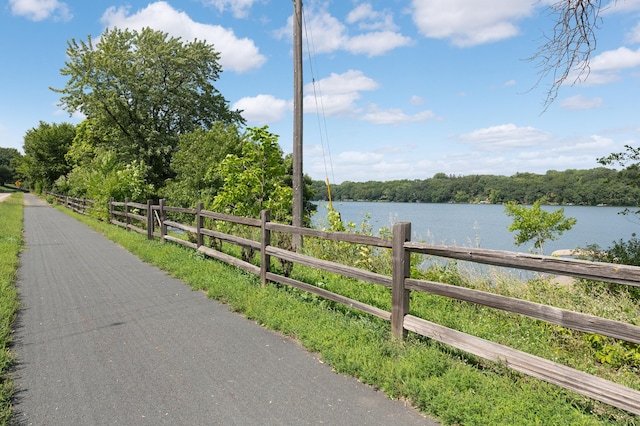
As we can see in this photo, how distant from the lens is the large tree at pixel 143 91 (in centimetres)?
2725

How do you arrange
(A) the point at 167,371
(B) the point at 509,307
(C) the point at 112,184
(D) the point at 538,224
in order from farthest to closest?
(C) the point at 112,184, (D) the point at 538,224, (A) the point at 167,371, (B) the point at 509,307

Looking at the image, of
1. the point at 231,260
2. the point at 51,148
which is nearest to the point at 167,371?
the point at 231,260

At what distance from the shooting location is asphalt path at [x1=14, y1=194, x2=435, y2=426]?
3.18 m

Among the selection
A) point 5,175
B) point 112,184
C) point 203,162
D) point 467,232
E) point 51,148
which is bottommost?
point 467,232

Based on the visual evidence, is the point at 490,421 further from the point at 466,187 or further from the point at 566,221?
the point at 466,187

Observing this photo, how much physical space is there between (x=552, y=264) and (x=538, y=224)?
9433 millimetres

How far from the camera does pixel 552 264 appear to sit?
3264 mm

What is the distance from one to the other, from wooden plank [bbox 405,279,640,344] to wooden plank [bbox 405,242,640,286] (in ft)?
0.89

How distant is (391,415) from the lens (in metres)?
3.16

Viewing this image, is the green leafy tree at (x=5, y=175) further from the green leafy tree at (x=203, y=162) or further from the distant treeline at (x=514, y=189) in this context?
the green leafy tree at (x=203, y=162)

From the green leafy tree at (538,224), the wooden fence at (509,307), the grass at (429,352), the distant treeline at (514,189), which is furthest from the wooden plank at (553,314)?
the green leafy tree at (538,224)

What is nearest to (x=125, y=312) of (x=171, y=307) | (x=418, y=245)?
(x=171, y=307)

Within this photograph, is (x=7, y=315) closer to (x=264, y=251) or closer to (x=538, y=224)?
(x=264, y=251)

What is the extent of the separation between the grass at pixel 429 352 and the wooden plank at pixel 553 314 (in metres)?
0.55
